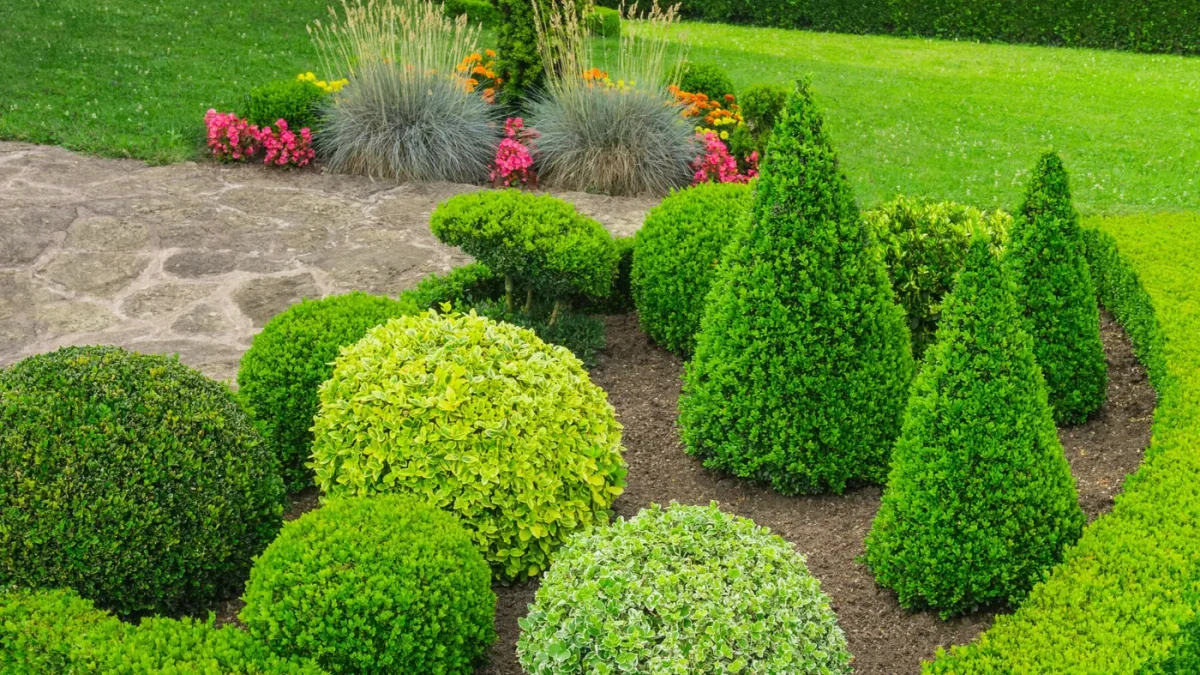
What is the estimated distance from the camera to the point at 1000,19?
22719 millimetres

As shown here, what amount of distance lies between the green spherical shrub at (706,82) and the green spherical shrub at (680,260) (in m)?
5.45

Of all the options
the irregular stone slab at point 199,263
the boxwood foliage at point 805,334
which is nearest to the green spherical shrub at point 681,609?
the boxwood foliage at point 805,334

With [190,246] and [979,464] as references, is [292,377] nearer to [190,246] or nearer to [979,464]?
[979,464]

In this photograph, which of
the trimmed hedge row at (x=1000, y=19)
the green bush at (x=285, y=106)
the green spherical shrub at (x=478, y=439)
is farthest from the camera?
the trimmed hedge row at (x=1000, y=19)

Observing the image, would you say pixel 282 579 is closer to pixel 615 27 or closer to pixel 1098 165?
pixel 1098 165

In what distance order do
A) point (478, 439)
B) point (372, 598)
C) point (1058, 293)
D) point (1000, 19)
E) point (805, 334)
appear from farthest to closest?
point (1000, 19), point (1058, 293), point (805, 334), point (478, 439), point (372, 598)

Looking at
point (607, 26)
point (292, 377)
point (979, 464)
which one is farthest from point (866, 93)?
point (979, 464)

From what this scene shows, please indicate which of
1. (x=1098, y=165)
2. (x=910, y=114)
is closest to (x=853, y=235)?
(x=1098, y=165)

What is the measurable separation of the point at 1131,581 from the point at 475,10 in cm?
1791

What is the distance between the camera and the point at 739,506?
5.68 meters

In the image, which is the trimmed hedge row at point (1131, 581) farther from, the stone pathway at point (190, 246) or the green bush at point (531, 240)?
the stone pathway at point (190, 246)

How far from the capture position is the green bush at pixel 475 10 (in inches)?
795

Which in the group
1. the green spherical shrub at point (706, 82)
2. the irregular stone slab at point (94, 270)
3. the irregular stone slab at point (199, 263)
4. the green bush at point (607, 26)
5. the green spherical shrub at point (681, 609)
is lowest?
the irregular stone slab at point (94, 270)

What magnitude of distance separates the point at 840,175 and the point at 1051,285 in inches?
56.2
